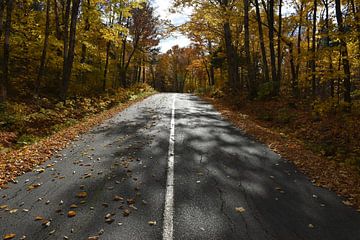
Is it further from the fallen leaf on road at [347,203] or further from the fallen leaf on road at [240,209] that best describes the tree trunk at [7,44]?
the fallen leaf on road at [347,203]

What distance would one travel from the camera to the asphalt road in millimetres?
4598

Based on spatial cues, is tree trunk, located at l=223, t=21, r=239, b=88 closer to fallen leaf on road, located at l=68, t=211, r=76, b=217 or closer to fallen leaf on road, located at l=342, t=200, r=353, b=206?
fallen leaf on road, located at l=342, t=200, r=353, b=206

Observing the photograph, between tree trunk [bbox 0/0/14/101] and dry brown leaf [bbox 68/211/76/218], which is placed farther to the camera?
tree trunk [bbox 0/0/14/101]

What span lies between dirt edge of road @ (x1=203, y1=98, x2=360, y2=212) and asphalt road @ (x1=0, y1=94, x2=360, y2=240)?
29 cm

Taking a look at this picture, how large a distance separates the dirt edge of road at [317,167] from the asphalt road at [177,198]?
0.29 metres

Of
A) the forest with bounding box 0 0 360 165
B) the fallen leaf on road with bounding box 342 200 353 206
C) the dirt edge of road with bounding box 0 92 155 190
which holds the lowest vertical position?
the fallen leaf on road with bounding box 342 200 353 206

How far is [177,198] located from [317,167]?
4021mm

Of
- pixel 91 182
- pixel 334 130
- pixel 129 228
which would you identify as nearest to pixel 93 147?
pixel 91 182


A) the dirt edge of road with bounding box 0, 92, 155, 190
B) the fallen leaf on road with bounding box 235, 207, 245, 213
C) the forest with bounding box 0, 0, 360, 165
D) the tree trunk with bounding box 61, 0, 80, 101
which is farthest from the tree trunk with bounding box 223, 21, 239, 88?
the fallen leaf on road with bounding box 235, 207, 245, 213

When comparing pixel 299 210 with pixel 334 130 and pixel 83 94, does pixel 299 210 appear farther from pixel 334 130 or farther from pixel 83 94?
pixel 83 94

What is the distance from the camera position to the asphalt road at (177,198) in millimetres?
4598

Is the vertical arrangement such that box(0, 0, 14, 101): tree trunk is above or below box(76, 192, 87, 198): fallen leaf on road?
above

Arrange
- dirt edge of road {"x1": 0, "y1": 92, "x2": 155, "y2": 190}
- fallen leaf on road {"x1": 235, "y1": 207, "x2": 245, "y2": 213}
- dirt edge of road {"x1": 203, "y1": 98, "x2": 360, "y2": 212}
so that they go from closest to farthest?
fallen leaf on road {"x1": 235, "y1": 207, "x2": 245, "y2": 213} < dirt edge of road {"x1": 203, "y1": 98, "x2": 360, "y2": 212} < dirt edge of road {"x1": 0, "y1": 92, "x2": 155, "y2": 190}

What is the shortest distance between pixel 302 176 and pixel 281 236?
2910 mm
